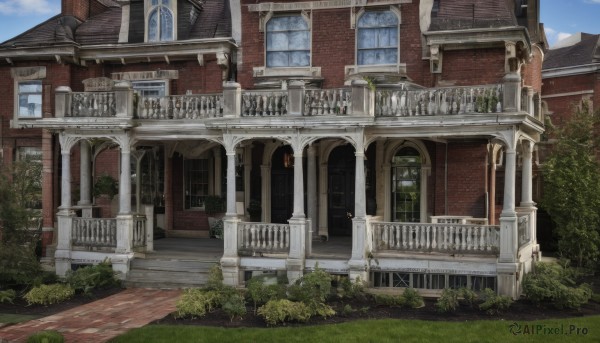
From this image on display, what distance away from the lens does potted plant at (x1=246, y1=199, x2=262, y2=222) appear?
1959 cm

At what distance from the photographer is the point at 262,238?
1559 centimetres

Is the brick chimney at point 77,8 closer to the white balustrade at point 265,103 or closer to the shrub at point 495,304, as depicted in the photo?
the white balustrade at point 265,103

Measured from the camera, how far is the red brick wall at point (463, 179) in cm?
1747

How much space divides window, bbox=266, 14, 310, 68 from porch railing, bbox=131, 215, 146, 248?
608cm

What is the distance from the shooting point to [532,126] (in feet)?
49.4

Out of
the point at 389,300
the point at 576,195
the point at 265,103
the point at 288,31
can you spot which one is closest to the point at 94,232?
the point at 265,103

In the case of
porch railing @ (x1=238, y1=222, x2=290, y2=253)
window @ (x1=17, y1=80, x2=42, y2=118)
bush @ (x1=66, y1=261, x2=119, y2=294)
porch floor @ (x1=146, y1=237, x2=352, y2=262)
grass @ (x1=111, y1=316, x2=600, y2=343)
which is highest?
window @ (x1=17, y1=80, x2=42, y2=118)

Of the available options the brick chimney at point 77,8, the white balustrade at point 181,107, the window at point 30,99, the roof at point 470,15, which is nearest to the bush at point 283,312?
the white balustrade at point 181,107

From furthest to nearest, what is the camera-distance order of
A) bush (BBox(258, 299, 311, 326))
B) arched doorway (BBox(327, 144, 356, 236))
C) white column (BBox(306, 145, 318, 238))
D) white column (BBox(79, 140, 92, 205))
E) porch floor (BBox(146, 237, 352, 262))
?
arched doorway (BBox(327, 144, 356, 236)) → white column (BBox(306, 145, 318, 238)) → white column (BBox(79, 140, 92, 205)) → porch floor (BBox(146, 237, 352, 262)) → bush (BBox(258, 299, 311, 326))

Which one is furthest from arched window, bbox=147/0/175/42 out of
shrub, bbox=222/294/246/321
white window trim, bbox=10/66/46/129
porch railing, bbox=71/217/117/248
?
shrub, bbox=222/294/246/321

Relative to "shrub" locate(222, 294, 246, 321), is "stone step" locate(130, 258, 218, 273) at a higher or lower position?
higher

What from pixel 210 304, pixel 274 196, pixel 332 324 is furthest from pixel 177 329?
pixel 274 196

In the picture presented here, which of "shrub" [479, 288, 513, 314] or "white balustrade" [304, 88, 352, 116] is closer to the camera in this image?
"shrub" [479, 288, 513, 314]

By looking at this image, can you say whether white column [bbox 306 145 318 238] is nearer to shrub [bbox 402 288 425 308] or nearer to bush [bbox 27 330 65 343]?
shrub [bbox 402 288 425 308]
